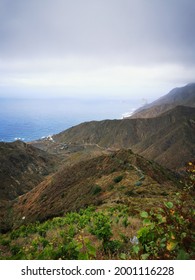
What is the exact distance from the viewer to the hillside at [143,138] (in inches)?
4534

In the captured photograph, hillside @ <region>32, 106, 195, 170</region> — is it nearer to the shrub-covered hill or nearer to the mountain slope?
the mountain slope

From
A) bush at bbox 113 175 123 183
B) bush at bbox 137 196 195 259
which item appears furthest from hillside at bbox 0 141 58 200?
bush at bbox 137 196 195 259

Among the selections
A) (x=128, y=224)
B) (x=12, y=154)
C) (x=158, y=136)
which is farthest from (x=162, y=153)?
(x=128, y=224)

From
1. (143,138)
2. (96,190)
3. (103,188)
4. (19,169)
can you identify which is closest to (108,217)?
(96,190)

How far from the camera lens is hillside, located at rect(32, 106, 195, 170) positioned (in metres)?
115

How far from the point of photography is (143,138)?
153 metres

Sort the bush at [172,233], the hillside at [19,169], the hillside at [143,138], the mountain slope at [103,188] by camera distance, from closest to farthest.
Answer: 1. the bush at [172,233]
2. the mountain slope at [103,188]
3. the hillside at [19,169]
4. the hillside at [143,138]

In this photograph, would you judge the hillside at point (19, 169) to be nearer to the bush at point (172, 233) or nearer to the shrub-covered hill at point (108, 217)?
the shrub-covered hill at point (108, 217)

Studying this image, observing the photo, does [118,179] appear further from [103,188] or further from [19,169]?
[19,169]

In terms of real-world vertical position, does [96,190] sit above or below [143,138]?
above

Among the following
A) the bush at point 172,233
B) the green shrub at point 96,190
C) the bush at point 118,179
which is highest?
the bush at point 172,233

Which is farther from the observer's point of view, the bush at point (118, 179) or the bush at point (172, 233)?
the bush at point (118, 179)

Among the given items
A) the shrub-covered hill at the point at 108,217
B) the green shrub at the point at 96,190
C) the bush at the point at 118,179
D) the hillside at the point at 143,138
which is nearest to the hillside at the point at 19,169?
the shrub-covered hill at the point at 108,217

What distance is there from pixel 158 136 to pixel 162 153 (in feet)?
71.0
